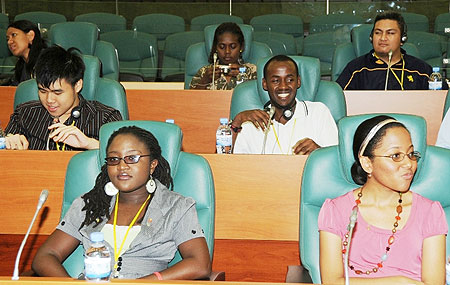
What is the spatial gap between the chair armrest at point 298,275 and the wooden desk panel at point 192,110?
75.8 inches

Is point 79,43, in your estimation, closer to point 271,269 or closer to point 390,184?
point 271,269

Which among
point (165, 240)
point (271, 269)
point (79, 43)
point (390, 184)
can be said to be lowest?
point (271, 269)

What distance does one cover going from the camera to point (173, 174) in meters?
2.60

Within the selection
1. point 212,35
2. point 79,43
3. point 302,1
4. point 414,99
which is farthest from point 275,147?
point 302,1

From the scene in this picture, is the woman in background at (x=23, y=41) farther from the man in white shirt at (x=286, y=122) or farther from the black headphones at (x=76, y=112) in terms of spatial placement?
the man in white shirt at (x=286, y=122)

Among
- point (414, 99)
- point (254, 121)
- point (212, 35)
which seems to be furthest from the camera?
point (212, 35)

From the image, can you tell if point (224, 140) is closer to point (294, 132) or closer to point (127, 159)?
point (294, 132)

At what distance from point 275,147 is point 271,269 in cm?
75

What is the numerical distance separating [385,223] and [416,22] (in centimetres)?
438

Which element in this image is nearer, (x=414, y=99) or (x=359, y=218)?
(x=359, y=218)

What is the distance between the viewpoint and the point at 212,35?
199 inches

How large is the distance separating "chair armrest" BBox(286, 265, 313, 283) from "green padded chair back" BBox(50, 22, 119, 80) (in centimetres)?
257

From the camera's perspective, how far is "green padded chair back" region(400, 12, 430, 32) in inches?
248

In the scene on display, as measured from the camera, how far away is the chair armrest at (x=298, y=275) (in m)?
2.33
